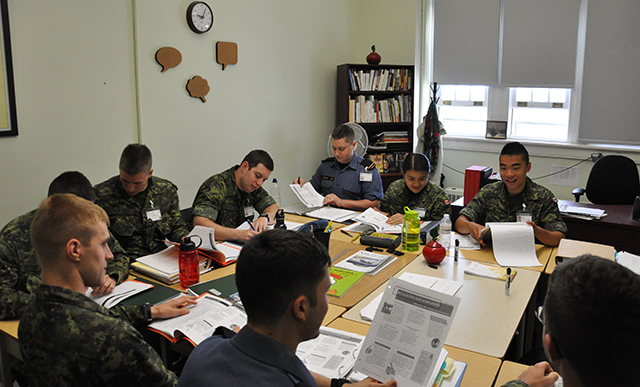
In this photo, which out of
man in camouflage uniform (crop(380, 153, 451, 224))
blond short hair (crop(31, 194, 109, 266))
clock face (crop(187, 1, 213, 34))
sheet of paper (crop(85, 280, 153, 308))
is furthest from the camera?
clock face (crop(187, 1, 213, 34))

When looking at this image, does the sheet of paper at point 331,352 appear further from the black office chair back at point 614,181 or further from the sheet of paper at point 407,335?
the black office chair back at point 614,181

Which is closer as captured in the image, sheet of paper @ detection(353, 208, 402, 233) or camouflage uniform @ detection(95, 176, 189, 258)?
camouflage uniform @ detection(95, 176, 189, 258)

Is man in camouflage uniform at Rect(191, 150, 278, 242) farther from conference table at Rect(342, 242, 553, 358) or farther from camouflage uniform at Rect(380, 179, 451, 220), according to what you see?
conference table at Rect(342, 242, 553, 358)

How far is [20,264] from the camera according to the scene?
2.18 meters

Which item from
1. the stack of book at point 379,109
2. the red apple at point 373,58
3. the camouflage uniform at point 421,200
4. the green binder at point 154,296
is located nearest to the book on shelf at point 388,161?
the stack of book at point 379,109

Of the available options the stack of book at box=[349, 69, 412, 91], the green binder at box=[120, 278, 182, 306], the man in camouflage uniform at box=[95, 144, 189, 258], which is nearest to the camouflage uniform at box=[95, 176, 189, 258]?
the man in camouflage uniform at box=[95, 144, 189, 258]

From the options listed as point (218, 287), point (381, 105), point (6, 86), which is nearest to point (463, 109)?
point (381, 105)

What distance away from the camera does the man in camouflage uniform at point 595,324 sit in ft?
3.52

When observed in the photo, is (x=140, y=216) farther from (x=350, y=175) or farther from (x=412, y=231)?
(x=350, y=175)

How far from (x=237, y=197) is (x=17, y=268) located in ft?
5.19

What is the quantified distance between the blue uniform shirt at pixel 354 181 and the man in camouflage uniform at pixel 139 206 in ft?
5.48

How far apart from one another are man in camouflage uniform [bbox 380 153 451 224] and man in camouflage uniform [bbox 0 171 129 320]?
2023 mm

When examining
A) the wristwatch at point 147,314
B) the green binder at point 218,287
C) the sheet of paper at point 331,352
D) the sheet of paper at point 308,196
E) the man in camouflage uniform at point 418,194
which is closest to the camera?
the sheet of paper at point 331,352

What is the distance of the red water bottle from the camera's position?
2391 mm
